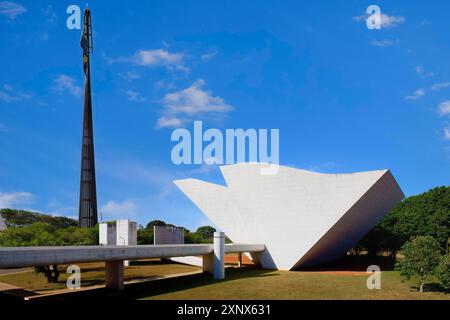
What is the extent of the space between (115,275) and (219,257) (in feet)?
25.6

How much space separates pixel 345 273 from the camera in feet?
104

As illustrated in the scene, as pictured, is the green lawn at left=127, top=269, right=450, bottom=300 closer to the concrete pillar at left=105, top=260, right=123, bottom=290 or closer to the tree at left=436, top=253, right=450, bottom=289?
the tree at left=436, top=253, right=450, bottom=289

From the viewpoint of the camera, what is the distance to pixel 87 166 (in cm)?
5700

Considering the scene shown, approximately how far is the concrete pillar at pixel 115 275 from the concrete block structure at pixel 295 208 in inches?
606

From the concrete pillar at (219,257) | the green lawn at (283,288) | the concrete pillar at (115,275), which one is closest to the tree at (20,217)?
the green lawn at (283,288)

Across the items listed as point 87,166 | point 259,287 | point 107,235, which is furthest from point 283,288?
point 87,166

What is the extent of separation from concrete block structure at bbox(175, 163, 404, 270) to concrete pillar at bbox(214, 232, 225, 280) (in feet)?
24.9

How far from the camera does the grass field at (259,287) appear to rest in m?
21.3

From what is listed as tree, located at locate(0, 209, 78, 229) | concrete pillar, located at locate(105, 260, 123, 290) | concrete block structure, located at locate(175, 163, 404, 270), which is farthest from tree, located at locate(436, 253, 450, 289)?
tree, located at locate(0, 209, 78, 229)

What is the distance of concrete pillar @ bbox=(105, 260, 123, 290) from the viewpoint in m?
23.7

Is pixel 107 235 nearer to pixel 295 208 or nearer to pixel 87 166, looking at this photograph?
pixel 87 166

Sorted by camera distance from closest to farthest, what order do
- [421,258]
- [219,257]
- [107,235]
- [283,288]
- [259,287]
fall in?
[421,258]
[283,288]
[259,287]
[219,257]
[107,235]
